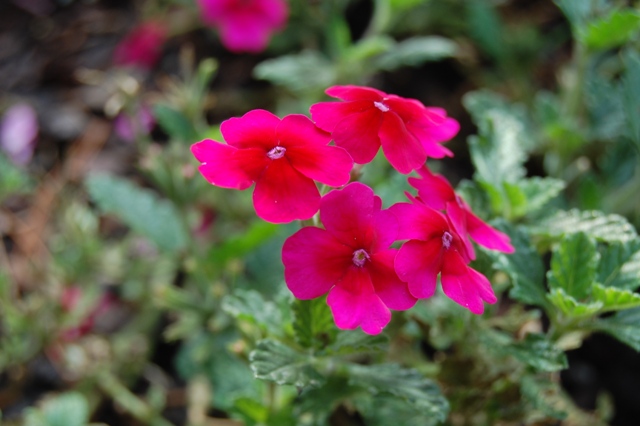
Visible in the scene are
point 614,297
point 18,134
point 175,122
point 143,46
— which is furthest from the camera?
point 143,46

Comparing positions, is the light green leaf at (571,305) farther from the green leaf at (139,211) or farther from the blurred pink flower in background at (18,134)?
the blurred pink flower in background at (18,134)

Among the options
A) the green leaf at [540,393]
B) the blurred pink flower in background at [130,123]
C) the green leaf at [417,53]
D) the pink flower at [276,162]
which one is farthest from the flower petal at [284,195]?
the blurred pink flower in background at [130,123]

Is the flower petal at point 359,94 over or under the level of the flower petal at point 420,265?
over

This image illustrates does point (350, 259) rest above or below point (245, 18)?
above

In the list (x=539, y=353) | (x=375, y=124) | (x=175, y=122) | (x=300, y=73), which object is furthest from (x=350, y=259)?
(x=300, y=73)

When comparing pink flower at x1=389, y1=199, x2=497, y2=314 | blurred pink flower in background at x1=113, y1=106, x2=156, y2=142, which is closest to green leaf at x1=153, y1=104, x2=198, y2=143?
blurred pink flower in background at x1=113, y1=106, x2=156, y2=142

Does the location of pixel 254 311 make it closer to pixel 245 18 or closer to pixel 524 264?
pixel 524 264

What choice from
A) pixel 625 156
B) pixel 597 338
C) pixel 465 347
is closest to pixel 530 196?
pixel 465 347
